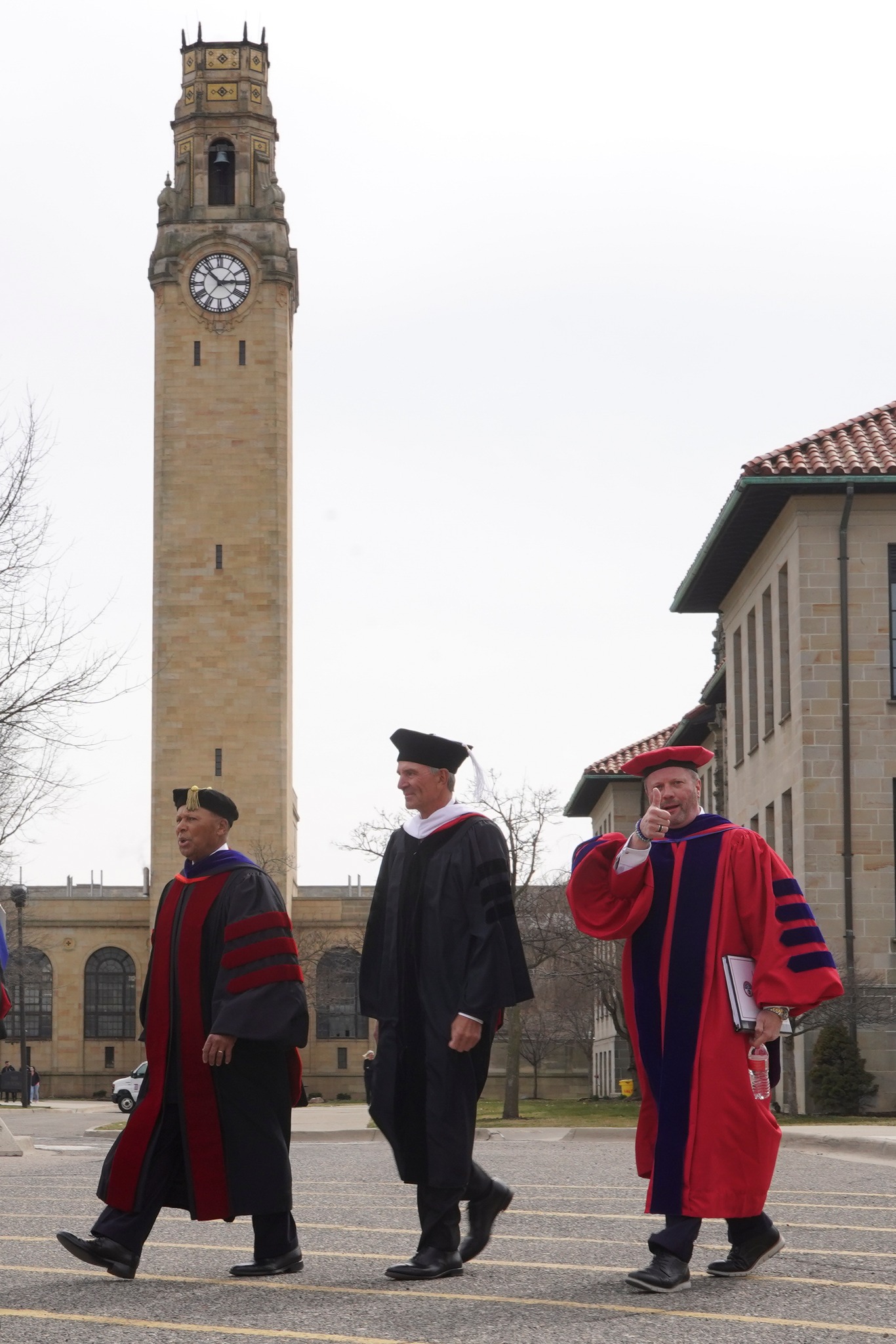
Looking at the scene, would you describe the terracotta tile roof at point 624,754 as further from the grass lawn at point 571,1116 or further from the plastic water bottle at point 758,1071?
the plastic water bottle at point 758,1071

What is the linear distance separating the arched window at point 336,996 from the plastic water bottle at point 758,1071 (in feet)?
234

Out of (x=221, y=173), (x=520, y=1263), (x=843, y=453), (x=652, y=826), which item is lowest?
(x=520, y=1263)

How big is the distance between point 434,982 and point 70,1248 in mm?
1693

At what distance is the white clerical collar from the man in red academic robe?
0.56 m

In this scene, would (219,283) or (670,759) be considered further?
(219,283)

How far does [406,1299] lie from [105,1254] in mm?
1308

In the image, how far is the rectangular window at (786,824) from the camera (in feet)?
105

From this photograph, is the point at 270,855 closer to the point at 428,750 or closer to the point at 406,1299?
the point at 428,750

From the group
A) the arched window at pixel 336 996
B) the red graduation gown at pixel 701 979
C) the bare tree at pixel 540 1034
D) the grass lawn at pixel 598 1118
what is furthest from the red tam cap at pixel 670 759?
the bare tree at pixel 540 1034

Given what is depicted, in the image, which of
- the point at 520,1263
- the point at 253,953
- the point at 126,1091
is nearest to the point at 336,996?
the point at 126,1091

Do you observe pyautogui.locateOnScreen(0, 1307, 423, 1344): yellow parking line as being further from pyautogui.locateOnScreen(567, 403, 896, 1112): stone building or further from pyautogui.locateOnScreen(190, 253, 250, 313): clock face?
pyautogui.locateOnScreen(190, 253, 250, 313): clock face

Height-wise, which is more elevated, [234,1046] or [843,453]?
[843,453]

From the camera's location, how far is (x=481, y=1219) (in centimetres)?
820

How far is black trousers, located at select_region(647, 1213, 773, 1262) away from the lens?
24.1 ft
